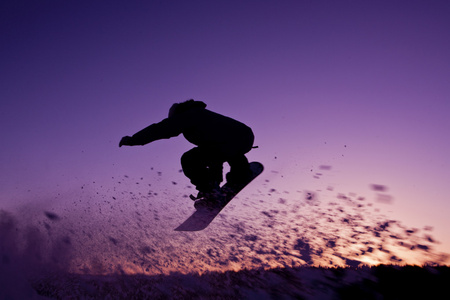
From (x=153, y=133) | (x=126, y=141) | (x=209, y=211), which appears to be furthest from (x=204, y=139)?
(x=209, y=211)

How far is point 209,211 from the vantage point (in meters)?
4.73

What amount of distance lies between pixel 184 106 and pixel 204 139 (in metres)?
0.58

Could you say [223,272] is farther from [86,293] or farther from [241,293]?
[86,293]

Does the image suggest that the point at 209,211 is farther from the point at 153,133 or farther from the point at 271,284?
the point at 271,284

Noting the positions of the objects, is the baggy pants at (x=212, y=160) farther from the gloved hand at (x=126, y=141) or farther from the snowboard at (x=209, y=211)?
the gloved hand at (x=126, y=141)

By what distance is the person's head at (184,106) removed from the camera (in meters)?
3.76

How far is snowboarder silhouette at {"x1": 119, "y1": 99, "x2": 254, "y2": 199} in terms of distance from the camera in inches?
141

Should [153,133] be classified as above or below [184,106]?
below

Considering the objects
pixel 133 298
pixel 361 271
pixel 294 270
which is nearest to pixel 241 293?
pixel 294 270

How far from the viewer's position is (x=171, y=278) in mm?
55125

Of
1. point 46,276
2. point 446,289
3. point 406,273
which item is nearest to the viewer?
point 446,289

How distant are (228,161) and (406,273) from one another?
154ft

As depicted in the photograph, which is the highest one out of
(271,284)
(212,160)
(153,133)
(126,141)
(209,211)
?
(153,133)

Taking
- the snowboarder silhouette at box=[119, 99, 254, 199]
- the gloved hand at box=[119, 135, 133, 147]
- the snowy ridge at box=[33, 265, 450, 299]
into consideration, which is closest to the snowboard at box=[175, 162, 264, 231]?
the snowboarder silhouette at box=[119, 99, 254, 199]
